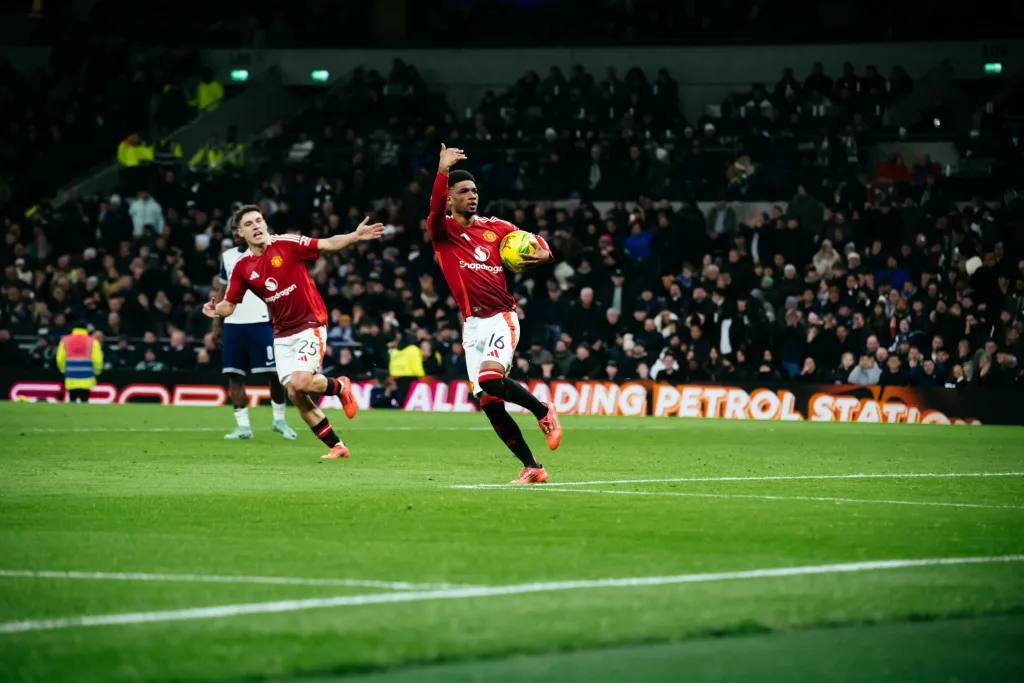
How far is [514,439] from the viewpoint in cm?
1293

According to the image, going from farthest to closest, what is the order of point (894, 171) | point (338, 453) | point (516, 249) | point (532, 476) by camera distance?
point (894, 171) < point (338, 453) < point (516, 249) < point (532, 476)

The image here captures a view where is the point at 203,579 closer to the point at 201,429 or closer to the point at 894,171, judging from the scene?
the point at 201,429

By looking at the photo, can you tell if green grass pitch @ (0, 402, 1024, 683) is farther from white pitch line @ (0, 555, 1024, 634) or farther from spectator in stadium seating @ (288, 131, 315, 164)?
spectator in stadium seating @ (288, 131, 315, 164)

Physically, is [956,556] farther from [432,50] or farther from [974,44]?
[432,50]

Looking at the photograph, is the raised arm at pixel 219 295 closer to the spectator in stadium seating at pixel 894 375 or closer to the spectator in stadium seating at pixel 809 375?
the spectator in stadium seating at pixel 809 375

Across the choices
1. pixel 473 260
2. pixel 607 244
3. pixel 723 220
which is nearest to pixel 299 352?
pixel 473 260

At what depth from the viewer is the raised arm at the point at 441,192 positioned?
12.7 meters

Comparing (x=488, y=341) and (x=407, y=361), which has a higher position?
(x=488, y=341)

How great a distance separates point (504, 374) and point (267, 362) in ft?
25.2

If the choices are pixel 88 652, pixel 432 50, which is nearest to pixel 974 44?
pixel 432 50

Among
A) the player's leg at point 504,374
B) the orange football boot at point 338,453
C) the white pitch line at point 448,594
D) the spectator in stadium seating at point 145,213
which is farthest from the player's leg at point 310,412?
the spectator in stadium seating at point 145,213

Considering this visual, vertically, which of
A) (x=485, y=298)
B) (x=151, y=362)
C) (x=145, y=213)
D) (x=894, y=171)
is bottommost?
(x=151, y=362)

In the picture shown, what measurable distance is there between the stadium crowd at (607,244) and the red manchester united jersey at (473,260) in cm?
1519

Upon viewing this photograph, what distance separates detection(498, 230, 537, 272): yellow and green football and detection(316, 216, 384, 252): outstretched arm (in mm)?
1454
